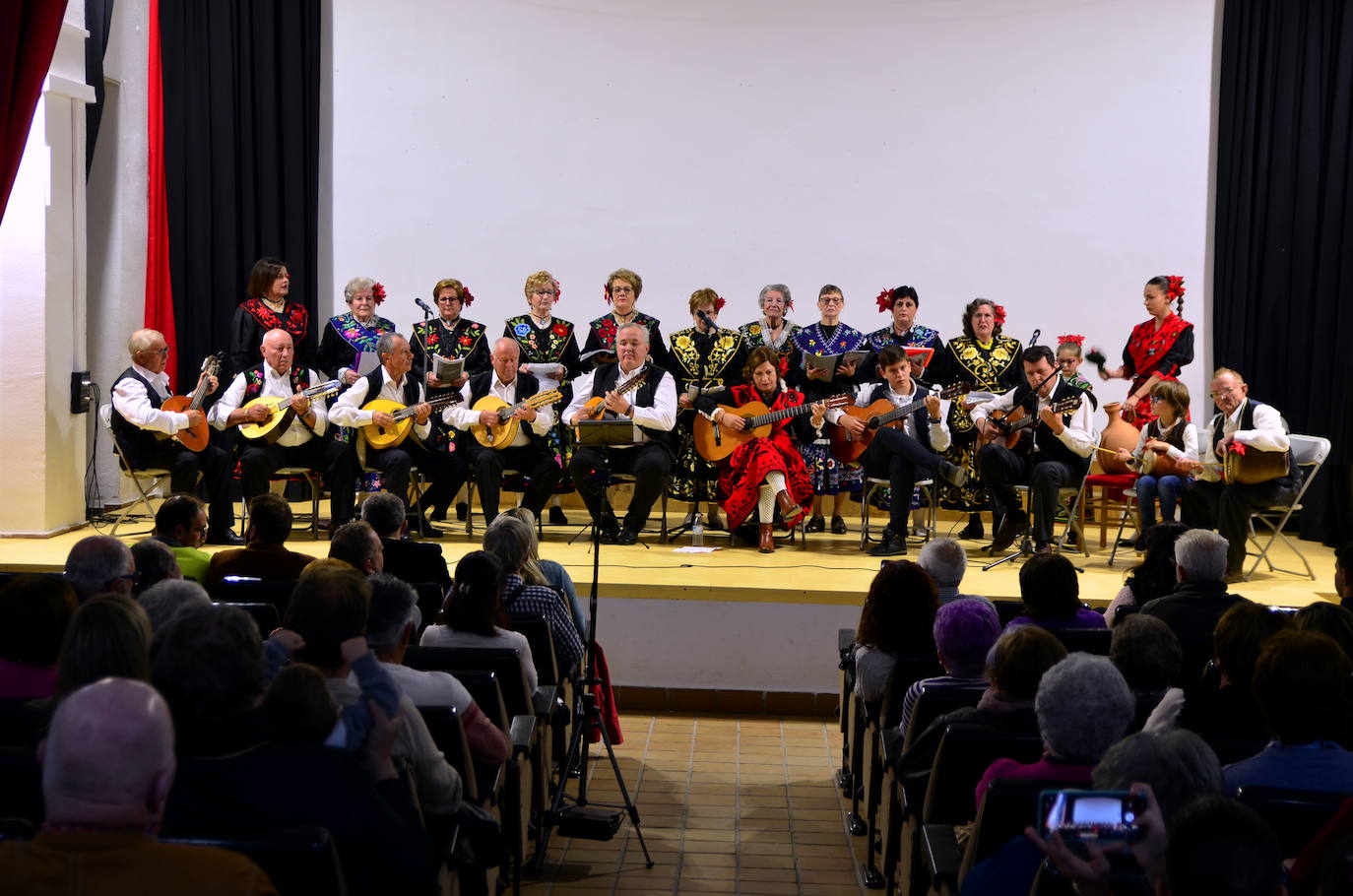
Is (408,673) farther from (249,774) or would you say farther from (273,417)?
(273,417)

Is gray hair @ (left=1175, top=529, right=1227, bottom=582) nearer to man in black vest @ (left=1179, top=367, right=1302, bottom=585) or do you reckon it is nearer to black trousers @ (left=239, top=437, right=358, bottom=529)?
man in black vest @ (left=1179, top=367, right=1302, bottom=585)

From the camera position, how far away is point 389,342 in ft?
22.8

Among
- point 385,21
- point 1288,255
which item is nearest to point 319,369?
point 385,21

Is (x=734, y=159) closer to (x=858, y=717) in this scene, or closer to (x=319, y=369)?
(x=319, y=369)

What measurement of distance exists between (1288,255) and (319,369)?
18.9 ft

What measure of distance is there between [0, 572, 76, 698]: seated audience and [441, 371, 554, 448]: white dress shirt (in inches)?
166

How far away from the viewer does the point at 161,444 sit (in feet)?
21.9

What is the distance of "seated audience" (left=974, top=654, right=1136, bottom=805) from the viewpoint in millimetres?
2221

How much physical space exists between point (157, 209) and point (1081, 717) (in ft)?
23.5

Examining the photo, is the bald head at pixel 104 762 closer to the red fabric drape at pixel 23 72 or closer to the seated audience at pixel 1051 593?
the seated audience at pixel 1051 593

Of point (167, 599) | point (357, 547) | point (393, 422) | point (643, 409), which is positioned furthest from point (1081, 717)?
point (393, 422)

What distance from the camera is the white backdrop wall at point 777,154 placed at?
8.54 m

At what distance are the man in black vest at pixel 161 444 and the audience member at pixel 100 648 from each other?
453 cm

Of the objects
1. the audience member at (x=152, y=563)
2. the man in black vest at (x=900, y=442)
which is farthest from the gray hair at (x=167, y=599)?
the man in black vest at (x=900, y=442)
